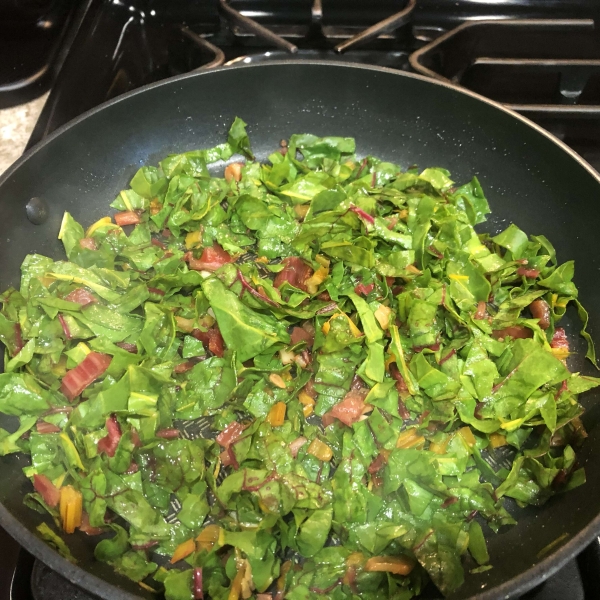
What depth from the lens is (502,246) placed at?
2023 mm

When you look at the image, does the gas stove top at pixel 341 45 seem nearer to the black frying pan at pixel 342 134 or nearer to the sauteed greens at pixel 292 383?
the black frying pan at pixel 342 134

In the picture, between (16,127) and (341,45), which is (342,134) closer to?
(341,45)

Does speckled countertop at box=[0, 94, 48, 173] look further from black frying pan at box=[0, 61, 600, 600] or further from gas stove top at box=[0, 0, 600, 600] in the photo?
black frying pan at box=[0, 61, 600, 600]

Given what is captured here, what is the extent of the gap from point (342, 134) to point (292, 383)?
122cm

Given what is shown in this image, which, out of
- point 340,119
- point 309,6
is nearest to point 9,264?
point 340,119

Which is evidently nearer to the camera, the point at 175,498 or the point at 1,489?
the point at 1,489

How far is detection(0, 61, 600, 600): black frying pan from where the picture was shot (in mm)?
1850

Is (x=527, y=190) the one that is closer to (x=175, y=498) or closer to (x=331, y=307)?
(x=331, y=307)

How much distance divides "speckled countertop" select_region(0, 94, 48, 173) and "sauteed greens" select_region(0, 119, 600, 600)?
0.53 metres

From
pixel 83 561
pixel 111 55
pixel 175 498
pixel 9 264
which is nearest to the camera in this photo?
pixel 83 561

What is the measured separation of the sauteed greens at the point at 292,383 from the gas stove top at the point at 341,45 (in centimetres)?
53

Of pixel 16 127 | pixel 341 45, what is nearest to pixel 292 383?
pixel 341 45

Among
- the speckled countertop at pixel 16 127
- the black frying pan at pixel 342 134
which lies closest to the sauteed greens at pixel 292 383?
the black frying pan at pixel 342 134

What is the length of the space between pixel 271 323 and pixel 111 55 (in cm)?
162
